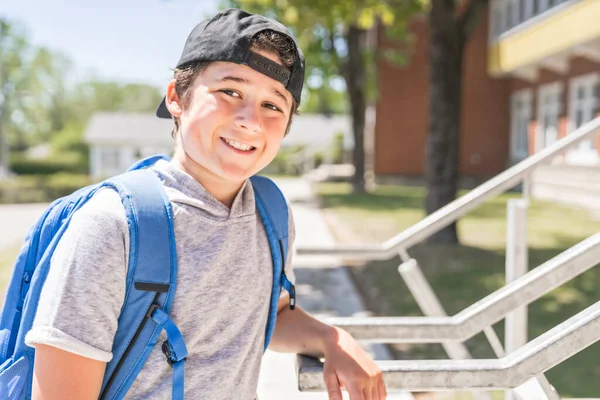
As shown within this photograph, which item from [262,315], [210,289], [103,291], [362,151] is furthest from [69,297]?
[362,151]

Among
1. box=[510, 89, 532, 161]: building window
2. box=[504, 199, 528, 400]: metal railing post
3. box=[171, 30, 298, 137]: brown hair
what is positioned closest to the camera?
box=[171, 30, 298, 137]: brown hair

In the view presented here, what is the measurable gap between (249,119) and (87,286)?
47cm

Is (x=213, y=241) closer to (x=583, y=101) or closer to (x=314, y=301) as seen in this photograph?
(x=314, y=301)

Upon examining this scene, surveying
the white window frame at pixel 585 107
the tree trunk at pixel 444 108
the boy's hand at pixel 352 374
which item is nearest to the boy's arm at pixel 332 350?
the boy's hand at pixel 352 374

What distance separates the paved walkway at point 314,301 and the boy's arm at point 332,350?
2.2 inches

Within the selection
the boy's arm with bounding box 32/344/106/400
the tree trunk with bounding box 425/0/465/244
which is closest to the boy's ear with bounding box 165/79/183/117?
the boy's arm with bounding box 32/344/106/400

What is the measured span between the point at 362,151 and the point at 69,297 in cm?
1900

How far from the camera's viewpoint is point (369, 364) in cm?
132

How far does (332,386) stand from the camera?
1302 millimetres

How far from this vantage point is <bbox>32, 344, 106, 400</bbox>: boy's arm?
1033 mm

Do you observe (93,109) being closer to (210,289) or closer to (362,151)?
(362,151)

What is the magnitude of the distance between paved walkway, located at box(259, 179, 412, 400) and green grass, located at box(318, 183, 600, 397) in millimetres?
209

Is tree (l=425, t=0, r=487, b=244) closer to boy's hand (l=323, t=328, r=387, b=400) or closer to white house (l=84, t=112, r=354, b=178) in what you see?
boy's hand (l=323, t=328, r=387, b=400)

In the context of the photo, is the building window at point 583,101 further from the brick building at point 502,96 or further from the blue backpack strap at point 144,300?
the blue backpack strap at point 144,300
